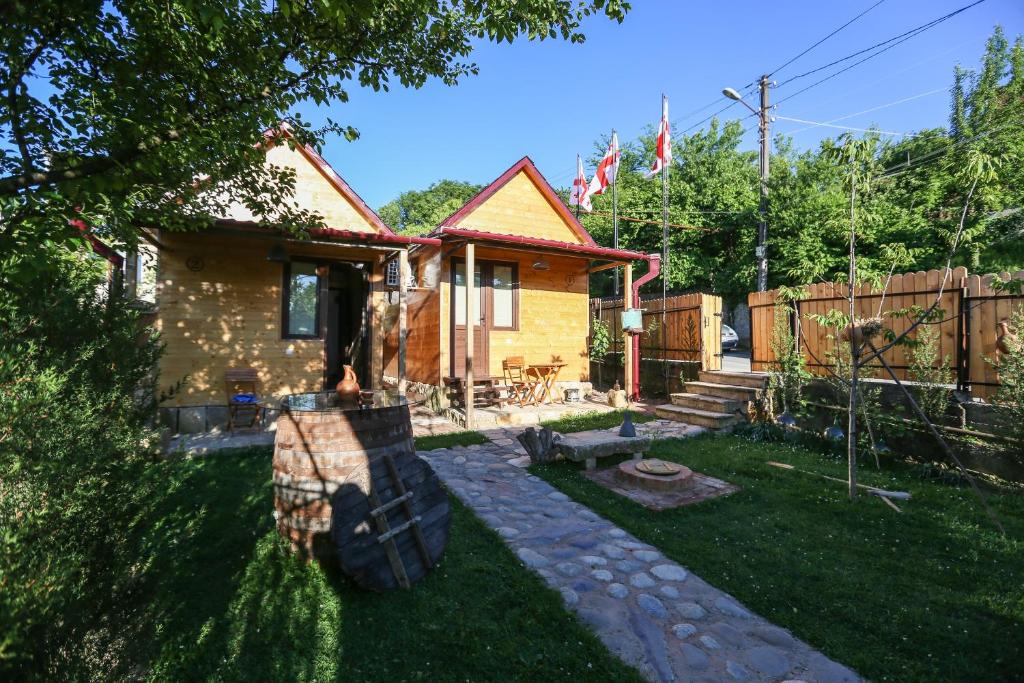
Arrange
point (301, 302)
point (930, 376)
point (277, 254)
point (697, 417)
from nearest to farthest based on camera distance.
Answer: point (930, 376) → point (277, 254) → point (697, 417) → point (301, 302)

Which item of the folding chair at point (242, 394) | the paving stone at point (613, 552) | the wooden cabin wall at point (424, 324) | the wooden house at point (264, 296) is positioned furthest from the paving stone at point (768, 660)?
the wooden cabin wall at point (424, 324)

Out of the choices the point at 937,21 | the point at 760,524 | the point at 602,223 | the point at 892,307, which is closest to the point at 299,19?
the point at 760,524

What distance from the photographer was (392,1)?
426 cm

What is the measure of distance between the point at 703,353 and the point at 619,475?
17.4ft

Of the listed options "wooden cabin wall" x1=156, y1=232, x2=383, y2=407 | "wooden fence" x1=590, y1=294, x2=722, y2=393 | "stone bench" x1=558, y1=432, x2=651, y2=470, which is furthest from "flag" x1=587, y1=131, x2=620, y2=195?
"stone bench" x1=558, y1=432, x2=651, y2=470

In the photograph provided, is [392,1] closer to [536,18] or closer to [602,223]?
[536,18]

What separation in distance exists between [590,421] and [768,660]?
636 cm

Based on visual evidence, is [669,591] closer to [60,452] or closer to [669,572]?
[669,572]

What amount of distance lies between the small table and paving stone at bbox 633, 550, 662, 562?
6.67 metres

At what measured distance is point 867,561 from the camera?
12.0ft

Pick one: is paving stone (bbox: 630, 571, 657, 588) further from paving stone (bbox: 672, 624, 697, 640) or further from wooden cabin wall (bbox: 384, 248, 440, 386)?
wooden cabin wall (bbox: 384, 248, 440, 386)

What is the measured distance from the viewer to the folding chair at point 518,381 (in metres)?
10.5

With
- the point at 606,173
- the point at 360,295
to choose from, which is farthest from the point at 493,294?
the point at 606,173

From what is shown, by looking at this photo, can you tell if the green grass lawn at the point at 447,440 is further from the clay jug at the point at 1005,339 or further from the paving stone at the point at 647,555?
the clay jug at the point at 1005,339
